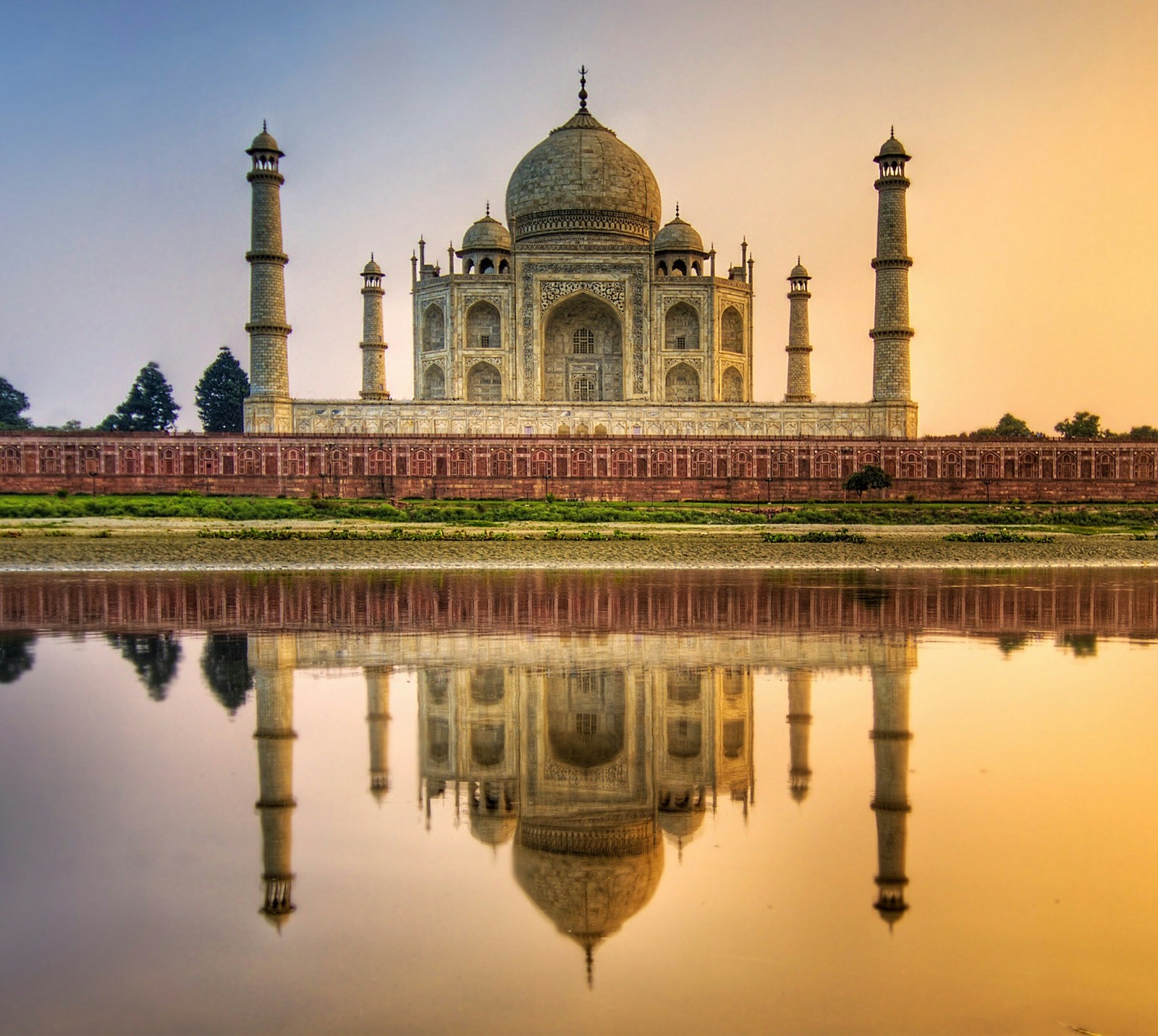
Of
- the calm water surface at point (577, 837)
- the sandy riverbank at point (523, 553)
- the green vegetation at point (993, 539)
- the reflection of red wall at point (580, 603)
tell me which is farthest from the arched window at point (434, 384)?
the calm water surface at point (577, 837)

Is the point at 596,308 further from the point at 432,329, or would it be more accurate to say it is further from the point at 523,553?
the point at 523,553

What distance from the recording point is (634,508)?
29.9 metres

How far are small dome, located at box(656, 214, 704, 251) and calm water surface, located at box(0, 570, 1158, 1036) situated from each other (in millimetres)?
36615

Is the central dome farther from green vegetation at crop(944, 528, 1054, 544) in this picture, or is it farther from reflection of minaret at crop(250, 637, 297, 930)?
reflection of minaret at crop(250, 637, 297, 930)

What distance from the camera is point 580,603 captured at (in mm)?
13984

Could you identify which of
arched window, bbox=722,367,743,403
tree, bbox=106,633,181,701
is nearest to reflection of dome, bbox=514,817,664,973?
tree, bbox=106,633,181,701

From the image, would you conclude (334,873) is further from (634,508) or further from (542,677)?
(634,508)

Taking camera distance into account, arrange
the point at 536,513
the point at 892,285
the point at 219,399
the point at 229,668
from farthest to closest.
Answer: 1. the point at 219,399
2. the point at 892,285
3. the point at 536,513
4. the point at 229,668

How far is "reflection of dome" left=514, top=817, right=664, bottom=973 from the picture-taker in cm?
447

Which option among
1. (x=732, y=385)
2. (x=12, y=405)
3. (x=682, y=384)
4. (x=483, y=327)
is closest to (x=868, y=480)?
(x=682, y=384)

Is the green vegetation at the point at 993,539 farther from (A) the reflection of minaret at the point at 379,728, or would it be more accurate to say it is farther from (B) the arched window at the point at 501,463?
(A) the reflection of minaret at the point at 379,728

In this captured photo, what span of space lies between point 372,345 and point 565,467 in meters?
13.0

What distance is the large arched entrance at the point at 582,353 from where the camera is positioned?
4500cm

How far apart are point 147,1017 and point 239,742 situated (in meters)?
3.46
